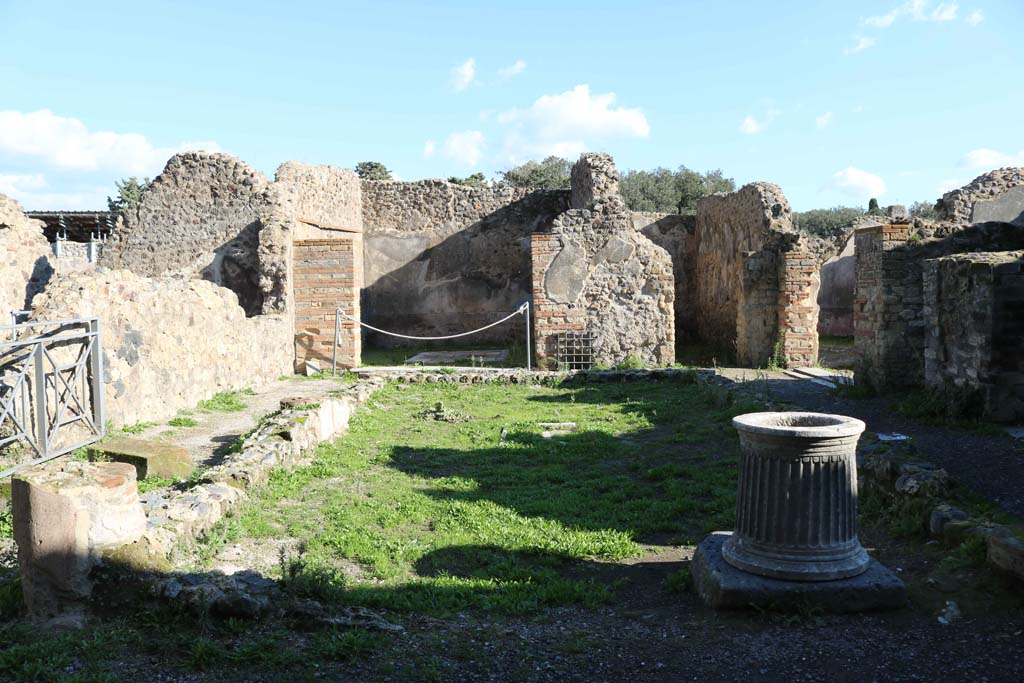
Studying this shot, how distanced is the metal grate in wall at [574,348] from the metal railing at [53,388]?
7.23m

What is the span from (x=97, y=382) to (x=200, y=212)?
724 cm

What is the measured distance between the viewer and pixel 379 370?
13.1m

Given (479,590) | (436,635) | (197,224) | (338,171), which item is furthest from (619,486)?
(338,171)

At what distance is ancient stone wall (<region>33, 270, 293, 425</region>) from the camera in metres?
8.09

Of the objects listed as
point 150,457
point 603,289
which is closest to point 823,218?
point 603,289

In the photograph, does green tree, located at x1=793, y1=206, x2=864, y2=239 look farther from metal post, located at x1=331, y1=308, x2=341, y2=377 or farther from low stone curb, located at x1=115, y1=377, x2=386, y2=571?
low stone curb, located at x1=115, y1=377, x2=386, y2=571

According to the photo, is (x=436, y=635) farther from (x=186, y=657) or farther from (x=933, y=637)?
(x=933, y=637)

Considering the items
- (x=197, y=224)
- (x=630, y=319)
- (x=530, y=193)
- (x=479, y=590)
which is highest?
(x=530, y=193)

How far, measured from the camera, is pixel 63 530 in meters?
3.81

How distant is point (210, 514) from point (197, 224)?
1029cm

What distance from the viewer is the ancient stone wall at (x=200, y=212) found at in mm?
14102

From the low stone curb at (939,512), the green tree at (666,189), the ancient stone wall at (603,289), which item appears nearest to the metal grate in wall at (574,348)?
the ancient stone wall at (603,289)

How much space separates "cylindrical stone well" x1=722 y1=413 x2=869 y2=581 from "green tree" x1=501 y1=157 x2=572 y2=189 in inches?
1225

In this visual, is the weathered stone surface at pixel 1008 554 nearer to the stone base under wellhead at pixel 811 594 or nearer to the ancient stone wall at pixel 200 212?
the stone base under wellhead at pixel 811 594
